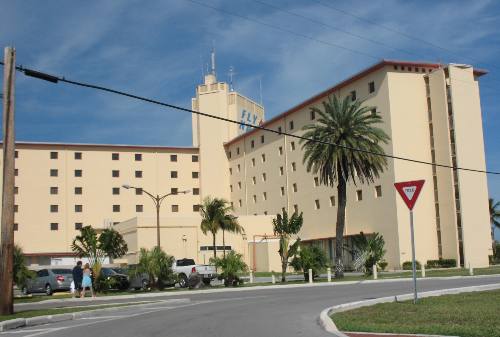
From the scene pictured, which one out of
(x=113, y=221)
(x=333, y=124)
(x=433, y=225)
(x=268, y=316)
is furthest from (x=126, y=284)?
(x=113, y=221)

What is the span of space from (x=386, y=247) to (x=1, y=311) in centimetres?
3814

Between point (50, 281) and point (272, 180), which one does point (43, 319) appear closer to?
point (50, 281)

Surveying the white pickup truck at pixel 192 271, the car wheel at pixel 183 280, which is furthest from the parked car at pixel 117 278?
the car wheel at pixel 183 280

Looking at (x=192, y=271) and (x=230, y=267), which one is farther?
(x=192, y=271)

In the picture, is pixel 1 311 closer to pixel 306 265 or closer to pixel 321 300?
pixel 321 300

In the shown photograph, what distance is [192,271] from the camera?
3803 cm

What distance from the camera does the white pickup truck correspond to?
125 ft

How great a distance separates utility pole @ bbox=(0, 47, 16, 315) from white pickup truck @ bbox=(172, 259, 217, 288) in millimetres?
18120

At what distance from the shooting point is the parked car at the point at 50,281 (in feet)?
127

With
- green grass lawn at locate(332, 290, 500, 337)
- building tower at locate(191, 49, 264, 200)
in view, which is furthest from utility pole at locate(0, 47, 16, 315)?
building tower at locate(191, 49, 264, 200)

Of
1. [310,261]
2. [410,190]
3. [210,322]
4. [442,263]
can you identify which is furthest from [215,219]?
[210,322]

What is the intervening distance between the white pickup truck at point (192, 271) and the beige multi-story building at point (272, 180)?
19335 mm

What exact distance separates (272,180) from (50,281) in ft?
123

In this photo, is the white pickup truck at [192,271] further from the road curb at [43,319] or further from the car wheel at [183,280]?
the road curb at [43,319]
